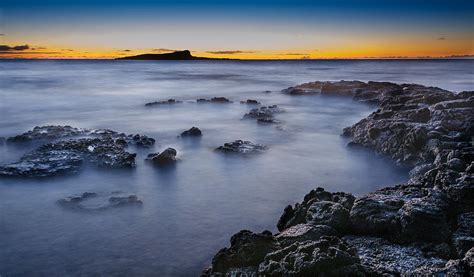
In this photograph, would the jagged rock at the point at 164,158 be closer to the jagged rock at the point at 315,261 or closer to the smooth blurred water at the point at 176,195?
the smooth blurred water at the point at 176,195

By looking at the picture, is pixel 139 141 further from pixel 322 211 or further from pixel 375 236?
pixel 375 236

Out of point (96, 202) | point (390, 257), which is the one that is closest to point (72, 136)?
point (96, 202)

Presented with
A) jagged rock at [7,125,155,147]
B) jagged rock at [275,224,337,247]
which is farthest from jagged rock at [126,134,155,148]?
jagged rock at [275,224,337,247]

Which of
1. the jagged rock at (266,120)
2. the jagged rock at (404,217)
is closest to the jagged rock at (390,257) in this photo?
the jagged rock at (404,217)

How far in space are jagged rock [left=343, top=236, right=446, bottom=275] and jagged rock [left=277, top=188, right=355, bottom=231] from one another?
1.49ft

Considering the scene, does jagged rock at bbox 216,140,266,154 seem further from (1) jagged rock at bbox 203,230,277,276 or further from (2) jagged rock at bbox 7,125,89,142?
(1) jagged rock at bbox 203,230,277,276

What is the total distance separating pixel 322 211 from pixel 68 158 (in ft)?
24.1

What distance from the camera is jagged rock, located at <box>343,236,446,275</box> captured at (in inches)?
178

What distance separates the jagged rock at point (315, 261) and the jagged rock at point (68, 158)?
22.5ft

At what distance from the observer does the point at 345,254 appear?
441cm

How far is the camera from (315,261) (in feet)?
14.3

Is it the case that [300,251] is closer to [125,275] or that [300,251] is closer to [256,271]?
[256,271]

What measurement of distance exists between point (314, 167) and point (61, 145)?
6.97 metres

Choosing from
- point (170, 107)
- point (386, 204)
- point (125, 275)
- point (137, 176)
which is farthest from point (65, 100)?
point (386, 204)
